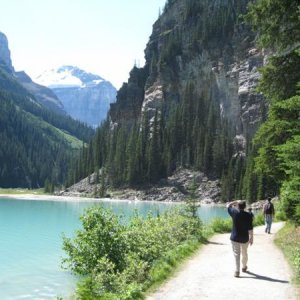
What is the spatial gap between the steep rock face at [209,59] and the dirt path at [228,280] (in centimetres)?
11665

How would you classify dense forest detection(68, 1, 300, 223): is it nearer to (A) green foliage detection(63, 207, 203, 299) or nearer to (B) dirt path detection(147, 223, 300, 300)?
(A) green foliage detection(63, 207, 203, 299)

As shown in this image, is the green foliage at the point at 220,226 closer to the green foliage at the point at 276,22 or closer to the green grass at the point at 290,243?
the green grass at the point at 290,243

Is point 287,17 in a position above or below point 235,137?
below

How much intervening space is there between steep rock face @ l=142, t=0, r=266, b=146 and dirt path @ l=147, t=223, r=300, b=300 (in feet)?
383

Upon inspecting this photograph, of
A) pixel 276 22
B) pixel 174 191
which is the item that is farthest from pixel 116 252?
pixel 174 191

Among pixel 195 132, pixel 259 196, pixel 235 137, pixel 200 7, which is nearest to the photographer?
pixel 259 196

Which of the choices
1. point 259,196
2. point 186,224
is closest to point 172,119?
point 259,196

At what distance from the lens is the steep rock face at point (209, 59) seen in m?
138

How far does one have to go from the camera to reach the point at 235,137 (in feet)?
473

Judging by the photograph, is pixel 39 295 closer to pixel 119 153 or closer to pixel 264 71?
pixel 264 71

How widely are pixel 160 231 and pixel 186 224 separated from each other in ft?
15.2

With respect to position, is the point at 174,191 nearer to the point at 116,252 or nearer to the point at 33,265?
the point at 33,265

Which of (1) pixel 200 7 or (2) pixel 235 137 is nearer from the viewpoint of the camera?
(2) pixel 235 137

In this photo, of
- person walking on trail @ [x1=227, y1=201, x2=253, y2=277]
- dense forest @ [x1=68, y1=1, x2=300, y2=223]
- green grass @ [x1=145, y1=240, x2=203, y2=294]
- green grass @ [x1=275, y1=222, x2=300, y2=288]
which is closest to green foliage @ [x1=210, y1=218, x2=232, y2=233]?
green grass @ [x1=275, y1=222, x2=300, y2=288]
